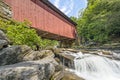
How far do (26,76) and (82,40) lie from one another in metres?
37.3

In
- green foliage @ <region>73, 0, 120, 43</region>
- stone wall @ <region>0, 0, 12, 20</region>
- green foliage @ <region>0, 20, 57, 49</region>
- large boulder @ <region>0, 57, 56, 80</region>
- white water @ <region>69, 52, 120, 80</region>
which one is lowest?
white water @ <region>69, 52, 120, 80</region>

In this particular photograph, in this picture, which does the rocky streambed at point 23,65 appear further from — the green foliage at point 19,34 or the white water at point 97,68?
the white water at point 97,68

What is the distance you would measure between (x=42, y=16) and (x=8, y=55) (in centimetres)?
905

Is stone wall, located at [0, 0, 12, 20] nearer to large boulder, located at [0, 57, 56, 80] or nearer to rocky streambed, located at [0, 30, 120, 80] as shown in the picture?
rocky streambed, located at [0, 30, 120, 80]

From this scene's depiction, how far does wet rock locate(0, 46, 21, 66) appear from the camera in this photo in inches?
221

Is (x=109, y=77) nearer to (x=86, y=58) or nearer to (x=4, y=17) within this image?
(x=86, y=58)

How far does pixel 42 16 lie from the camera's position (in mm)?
14461

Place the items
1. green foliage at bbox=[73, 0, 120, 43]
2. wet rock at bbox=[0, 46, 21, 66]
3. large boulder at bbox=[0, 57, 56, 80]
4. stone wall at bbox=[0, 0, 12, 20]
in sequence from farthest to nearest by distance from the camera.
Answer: green foliage at bbox=[73, 0, 120, 43] < stone wall at bbox=[0, 0, 12, 20] < wet rock at bbox=[0, 46, 21, 66] < large boulder at bbox=[0, 57, 56, 80]

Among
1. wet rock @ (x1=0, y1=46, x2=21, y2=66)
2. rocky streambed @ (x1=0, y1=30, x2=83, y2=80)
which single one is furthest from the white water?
wet rock @ (x1=0, y1=46, x2=21, y2=66)

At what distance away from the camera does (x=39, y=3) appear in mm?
14305

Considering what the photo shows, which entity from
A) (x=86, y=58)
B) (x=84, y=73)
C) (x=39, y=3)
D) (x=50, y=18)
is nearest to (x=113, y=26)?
(x=50, y=18)

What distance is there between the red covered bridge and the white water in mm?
4243

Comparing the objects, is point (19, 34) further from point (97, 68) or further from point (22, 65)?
point (97, 68)

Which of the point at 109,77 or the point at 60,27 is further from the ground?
the point at 60,27
